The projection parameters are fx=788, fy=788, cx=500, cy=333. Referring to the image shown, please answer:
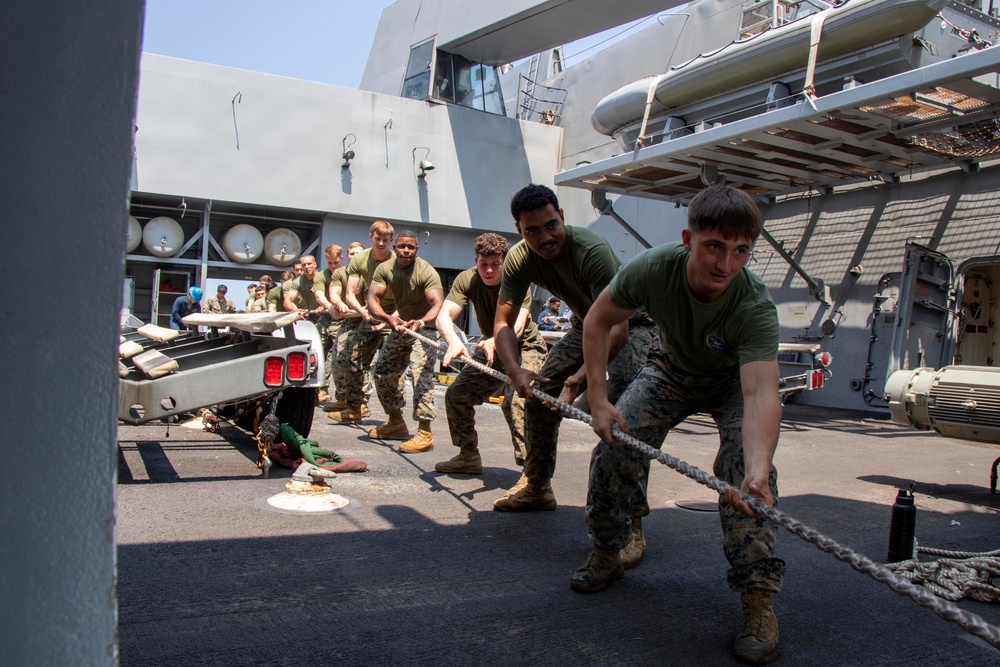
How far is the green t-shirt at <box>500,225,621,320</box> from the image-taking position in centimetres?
408

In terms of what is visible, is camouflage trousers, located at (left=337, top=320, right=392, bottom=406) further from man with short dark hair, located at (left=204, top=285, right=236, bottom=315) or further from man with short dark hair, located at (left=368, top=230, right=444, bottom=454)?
man with short dark hair, located at (left=204, top=285, right=236, bottom=315)

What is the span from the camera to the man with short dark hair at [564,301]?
13.3ft

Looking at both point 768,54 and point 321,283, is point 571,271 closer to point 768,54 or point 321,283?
point 321,283

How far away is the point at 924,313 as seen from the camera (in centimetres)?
1128

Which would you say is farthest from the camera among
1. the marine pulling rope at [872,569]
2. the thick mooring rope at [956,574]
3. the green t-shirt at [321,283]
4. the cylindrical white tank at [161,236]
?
the cylindrical white tank at [161,236]

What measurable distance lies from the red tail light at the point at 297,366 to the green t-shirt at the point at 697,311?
9.01ft

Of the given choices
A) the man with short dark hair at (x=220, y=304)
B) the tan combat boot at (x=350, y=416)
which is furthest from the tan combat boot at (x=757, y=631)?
the man with short dark hair at (x=220, y=304)

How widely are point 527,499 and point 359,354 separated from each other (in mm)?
3703

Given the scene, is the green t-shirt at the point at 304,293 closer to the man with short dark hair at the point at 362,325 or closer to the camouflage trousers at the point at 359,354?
the man with short dark hair at the point at 362,325

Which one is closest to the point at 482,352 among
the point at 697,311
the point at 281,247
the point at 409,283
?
the point at 409,283

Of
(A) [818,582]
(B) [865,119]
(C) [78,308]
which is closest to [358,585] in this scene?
(A) [818,582]

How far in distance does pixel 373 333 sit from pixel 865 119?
7081 millimetres

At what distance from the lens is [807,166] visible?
1284cm

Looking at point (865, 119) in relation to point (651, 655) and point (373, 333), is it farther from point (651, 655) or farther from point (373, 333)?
point (651, 655)
